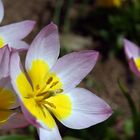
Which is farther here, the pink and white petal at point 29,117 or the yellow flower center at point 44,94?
the yellow flower center at point 44,94

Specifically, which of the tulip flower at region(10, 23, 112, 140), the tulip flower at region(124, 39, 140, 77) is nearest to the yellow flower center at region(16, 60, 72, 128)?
the tulip flower at region(10, 23, 112, 140)

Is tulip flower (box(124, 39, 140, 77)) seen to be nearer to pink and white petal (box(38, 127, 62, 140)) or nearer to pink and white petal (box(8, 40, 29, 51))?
pink and white petal (box(8, 40, 29, 51))

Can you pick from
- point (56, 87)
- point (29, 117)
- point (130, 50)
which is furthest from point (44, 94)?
point (130, 50)

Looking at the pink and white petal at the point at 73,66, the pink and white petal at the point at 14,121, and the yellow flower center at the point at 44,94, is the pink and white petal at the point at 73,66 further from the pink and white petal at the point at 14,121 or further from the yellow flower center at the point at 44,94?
the pink and white petal at the point at 14,121

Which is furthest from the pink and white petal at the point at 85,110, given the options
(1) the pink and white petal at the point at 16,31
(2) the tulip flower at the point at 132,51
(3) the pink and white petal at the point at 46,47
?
(2) the tulip flower at the point at 132,51

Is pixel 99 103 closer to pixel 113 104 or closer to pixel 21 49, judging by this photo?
pixel 21 49

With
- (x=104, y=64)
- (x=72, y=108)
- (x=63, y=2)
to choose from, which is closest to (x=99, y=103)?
(x=72, y=108)

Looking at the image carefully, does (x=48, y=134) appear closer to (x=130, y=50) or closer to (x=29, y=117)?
(x=29, y=117)
